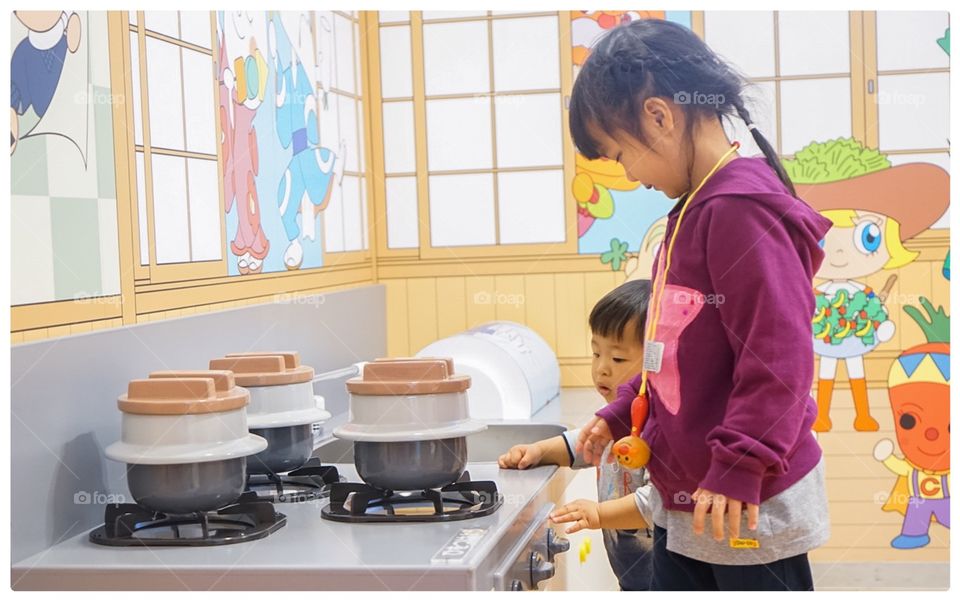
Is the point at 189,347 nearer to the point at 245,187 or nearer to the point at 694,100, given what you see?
the point at 245,187

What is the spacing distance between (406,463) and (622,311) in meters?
0.51

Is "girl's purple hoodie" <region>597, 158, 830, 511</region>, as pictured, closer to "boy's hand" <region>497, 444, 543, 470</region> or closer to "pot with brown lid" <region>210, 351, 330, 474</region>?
"boy's hand" <region>497, 444, 543, 470</region>

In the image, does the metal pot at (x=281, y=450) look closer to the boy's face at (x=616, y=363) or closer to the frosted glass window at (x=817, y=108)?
the boy's face at (x=616, y=363)

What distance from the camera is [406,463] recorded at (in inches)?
53.6

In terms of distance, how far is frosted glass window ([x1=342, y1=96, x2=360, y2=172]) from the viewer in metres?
2.67

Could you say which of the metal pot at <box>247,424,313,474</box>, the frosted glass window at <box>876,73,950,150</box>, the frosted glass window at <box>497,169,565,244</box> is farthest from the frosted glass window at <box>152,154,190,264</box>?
the frosted glass window at <box>876,73,950,150</box>

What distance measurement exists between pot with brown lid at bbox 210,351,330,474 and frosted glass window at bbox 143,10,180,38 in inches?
21.1

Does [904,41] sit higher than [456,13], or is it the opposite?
[456,13]

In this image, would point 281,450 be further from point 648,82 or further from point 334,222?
point 334,222

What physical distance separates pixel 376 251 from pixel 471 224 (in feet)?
0.84

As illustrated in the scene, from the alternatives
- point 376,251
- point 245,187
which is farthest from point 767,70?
point 245,187

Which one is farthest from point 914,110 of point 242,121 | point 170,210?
point 170,210

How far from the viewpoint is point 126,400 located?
1258 mm

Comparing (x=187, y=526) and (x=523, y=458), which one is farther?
(x=523, y=458)
